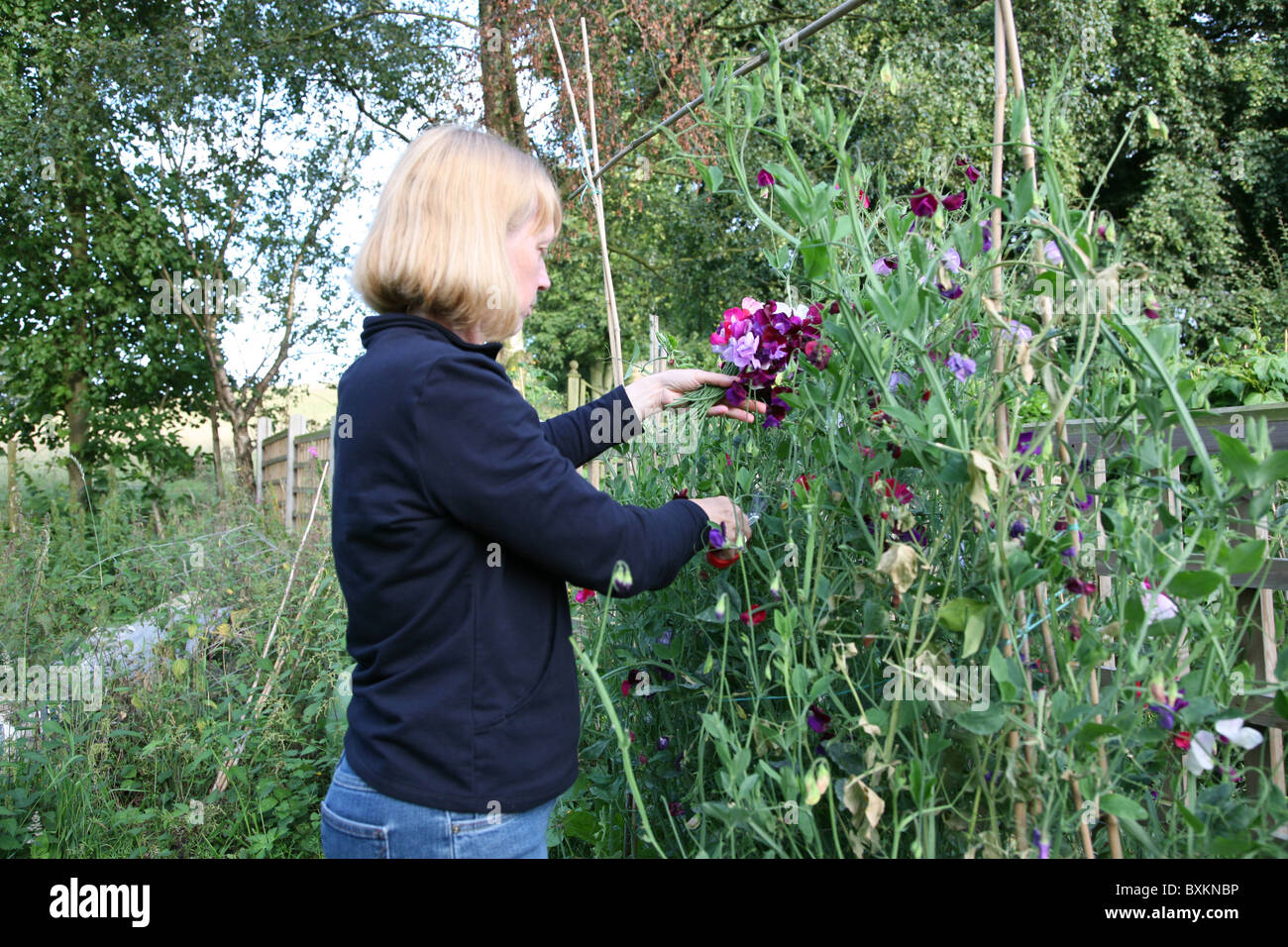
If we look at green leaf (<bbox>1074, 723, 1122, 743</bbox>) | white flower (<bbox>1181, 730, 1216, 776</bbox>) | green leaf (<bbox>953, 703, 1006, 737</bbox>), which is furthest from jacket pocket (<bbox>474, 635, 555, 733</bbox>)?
white flower (<bbox>1181, 730, 1216, 776</bbox>)

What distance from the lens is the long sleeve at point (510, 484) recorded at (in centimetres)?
102

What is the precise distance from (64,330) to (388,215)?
301 inches

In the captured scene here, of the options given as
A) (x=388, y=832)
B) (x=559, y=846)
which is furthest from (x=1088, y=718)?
(x=559, y=846)

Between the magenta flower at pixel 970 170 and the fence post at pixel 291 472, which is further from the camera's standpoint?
the fence post at pixel 291 472

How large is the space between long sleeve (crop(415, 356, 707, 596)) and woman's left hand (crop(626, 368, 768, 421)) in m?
0.31

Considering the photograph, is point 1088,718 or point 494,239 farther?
point 494,239

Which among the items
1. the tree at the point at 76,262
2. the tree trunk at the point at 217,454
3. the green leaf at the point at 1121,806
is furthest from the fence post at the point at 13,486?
the green leaf at the point at 1121,806

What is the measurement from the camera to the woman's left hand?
1.32m

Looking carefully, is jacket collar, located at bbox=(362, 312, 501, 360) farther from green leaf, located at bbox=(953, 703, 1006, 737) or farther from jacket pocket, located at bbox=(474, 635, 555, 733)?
green leaf, located at bbox=(953, 703, 1006, 737)

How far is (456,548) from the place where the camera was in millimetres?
1069

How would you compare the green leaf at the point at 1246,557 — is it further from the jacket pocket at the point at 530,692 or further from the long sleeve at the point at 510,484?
the jacket pocket at the point at 530,692

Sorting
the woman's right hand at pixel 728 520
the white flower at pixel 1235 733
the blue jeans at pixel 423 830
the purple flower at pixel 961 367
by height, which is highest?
the purple flower at pixel 961 367

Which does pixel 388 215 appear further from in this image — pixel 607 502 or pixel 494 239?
pixel 607 502
